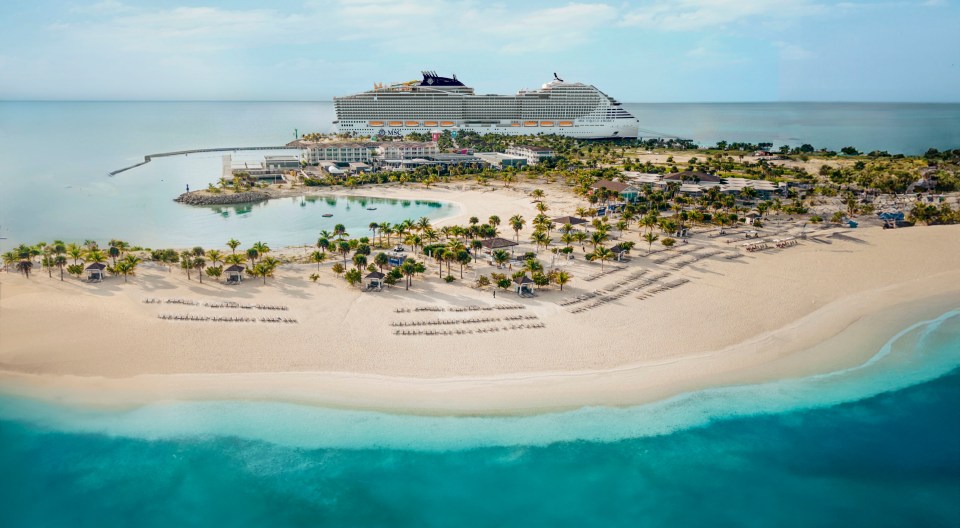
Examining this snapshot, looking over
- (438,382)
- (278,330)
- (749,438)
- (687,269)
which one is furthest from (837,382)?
(278,330)

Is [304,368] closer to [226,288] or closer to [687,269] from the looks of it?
[226,288]

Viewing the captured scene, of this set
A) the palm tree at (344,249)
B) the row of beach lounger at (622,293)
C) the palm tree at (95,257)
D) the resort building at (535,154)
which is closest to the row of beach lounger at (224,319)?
the palm tree at (344,249)

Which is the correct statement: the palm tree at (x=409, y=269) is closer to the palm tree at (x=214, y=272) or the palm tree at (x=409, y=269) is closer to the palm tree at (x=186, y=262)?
the palm tree at (x=214, y=272)

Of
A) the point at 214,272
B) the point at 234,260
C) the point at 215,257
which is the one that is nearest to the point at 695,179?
the point at 234,260

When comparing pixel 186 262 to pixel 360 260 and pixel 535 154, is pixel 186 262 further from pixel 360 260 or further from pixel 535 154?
pixel 535 154

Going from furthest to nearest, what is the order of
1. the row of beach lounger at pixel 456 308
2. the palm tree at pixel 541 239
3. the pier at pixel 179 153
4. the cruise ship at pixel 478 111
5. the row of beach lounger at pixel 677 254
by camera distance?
the cruise ship at pixel 478 111
the pier at pixel 179 153
the palm tree at pixel 541 239
the row of beach lounger at pixel 677 254
the row of beach lounger at pixel 456 308

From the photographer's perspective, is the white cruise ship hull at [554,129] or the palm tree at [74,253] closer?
the palm tree at [74,253]
